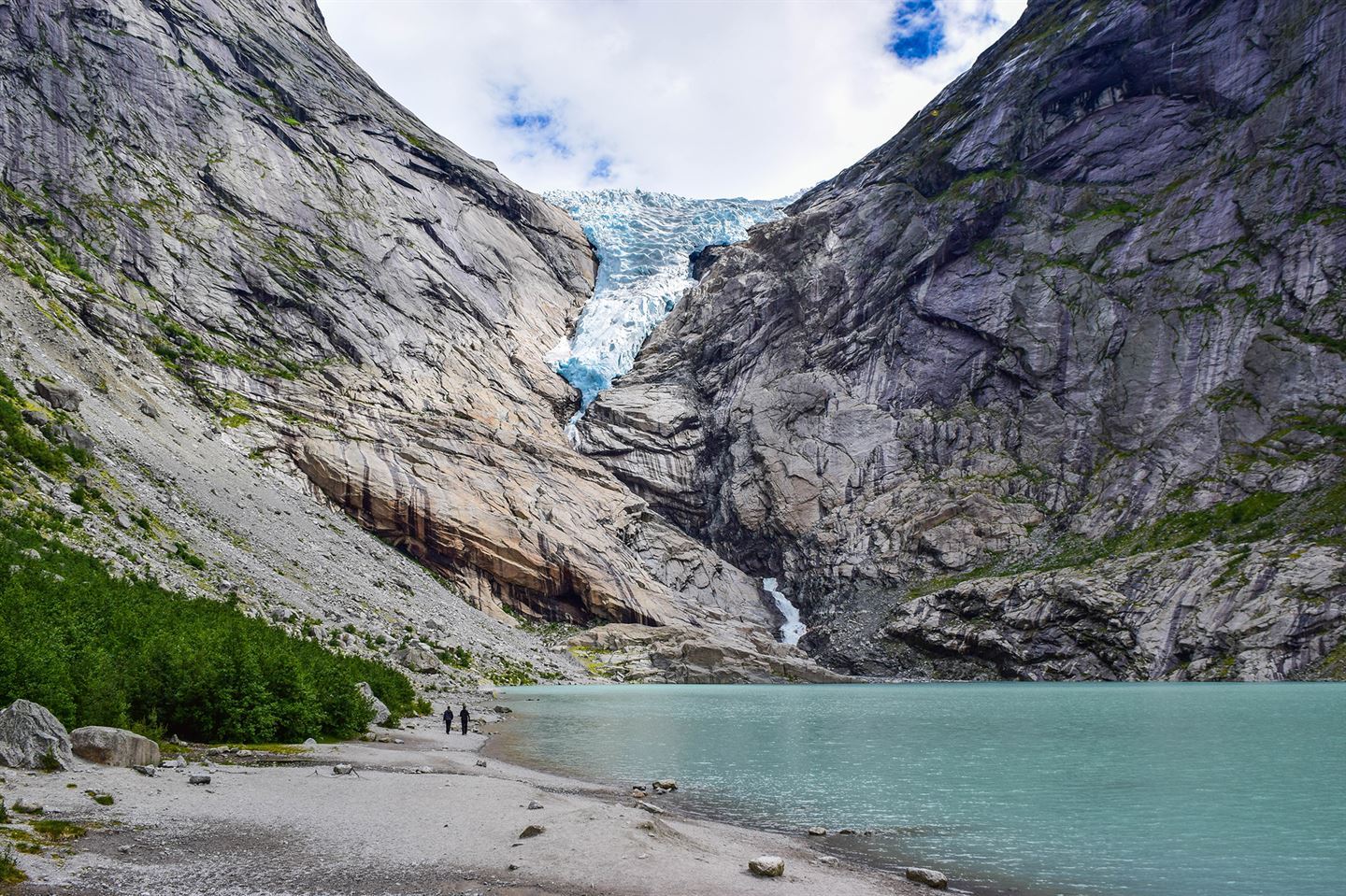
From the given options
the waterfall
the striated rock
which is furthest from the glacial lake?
the waterfall

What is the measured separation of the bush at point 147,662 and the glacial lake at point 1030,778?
812 centimetres

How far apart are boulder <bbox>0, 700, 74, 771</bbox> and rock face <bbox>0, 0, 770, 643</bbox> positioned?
54.1 m

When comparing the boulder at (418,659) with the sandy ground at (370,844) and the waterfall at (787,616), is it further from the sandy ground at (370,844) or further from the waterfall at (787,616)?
the waterfall at (787,616)

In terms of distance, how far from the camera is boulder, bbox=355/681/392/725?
33.8 meters

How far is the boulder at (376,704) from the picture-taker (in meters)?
33.8

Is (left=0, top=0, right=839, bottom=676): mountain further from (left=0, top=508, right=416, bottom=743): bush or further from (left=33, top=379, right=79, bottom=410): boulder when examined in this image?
(left=0, top=508, right=416, bottom=743): bush

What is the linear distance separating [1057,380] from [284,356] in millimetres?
93162

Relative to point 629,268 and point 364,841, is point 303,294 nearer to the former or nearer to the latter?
point 629,268

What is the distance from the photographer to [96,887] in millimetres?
10086

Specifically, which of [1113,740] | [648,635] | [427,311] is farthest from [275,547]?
[427,311]

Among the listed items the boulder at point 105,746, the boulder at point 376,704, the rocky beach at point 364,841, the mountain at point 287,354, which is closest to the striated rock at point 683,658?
the mountain at point 287,354

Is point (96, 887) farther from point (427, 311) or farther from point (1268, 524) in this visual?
point (427, 311)

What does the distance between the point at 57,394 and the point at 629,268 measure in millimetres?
132519

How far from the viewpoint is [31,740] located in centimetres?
1561
